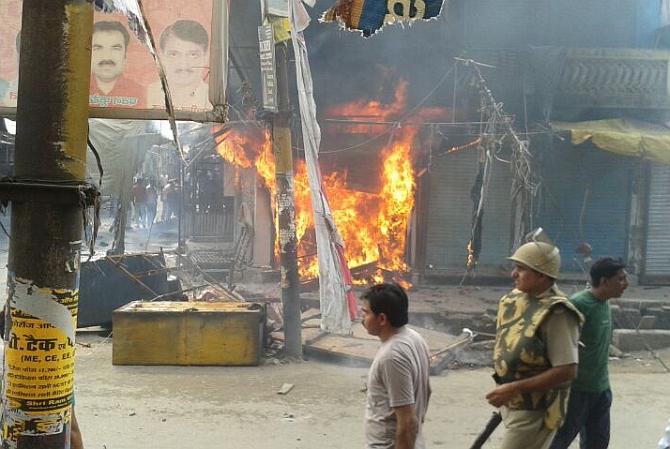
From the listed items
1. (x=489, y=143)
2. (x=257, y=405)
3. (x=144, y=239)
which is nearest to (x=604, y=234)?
(x=489, y=143)

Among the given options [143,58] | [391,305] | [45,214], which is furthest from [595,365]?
[143,58]

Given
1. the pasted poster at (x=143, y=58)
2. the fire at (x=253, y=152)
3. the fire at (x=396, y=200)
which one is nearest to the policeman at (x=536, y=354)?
the pasted poster at (x=143, y=58)

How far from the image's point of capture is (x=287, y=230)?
848 cm

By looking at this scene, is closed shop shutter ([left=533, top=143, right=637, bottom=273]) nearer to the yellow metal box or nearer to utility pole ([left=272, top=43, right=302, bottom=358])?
utility pole ([left=272, top=43, right=302, bottom=358])

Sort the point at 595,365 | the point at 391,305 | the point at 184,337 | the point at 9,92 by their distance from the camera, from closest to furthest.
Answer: the point at 391,305
the point at 9,92
the point at 595,365
the point at 184,337

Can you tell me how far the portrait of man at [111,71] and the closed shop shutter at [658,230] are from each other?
41.2 feet

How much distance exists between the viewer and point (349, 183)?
1407cm

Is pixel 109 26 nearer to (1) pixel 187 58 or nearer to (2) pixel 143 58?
(2) pixel 143 58

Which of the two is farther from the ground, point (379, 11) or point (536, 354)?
point (379, 11)

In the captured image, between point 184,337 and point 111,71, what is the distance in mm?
4425

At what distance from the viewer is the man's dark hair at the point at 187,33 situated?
14.9ft

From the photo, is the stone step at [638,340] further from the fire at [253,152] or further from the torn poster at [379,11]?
the fire at [253,152]

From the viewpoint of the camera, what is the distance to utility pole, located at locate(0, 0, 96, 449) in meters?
2.07

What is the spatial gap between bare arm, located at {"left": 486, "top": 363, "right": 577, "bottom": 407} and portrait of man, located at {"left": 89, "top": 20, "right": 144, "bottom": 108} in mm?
2973
